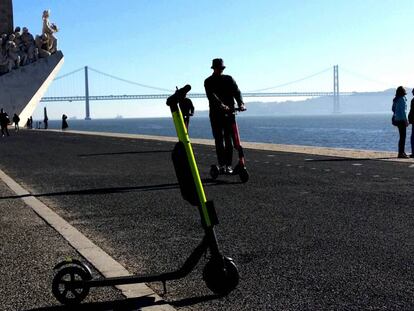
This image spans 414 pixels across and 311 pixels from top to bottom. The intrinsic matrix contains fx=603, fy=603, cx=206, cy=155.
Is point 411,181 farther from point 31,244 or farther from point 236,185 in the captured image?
point 31,244

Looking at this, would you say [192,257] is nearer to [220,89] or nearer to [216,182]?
[216,182]

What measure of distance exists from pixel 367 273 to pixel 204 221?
49.4 inches

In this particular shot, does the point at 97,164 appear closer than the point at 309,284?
No

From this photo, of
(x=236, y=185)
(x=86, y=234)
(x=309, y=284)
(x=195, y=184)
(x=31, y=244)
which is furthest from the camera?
(x=236, y=185)

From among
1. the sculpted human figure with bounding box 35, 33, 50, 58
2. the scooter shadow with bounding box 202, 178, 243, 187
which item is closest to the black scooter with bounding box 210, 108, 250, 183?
the scooter shadow with bounding box 202, 178, 243, 187

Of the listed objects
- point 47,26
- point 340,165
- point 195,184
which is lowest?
point 340,165

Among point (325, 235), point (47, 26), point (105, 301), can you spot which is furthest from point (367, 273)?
point (47, 26)

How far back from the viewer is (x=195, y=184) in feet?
10.3

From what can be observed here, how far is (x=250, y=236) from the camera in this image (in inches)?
193

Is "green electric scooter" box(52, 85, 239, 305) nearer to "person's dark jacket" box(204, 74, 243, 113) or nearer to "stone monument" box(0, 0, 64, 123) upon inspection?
"person's dark jacket" box(204, 74, 243, 113)

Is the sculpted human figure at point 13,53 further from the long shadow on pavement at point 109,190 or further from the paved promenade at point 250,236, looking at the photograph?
the long shadow on pavement at point 109,190

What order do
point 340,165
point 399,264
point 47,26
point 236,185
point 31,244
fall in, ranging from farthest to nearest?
point 47,26
point 340,165
point 236,185
point 31,244
point 399,264

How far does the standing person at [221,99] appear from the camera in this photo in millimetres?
8670

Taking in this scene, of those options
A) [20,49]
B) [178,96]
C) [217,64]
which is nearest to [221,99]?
[217,64]
